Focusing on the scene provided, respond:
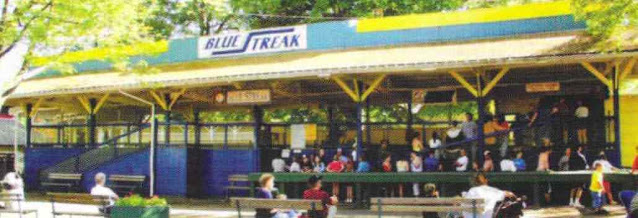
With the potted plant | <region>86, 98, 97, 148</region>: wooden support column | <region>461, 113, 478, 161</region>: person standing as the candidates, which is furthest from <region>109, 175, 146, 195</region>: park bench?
<region>461, 113, 478, 161</region>: person standing

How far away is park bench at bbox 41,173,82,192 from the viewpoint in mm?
21328

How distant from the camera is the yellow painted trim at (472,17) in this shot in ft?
54.3

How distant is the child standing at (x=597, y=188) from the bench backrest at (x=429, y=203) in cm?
409

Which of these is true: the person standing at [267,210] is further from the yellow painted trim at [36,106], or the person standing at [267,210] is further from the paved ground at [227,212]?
the yellow painted trim at [36,106]

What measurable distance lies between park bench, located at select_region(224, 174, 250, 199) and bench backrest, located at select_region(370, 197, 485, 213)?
8.62 metres

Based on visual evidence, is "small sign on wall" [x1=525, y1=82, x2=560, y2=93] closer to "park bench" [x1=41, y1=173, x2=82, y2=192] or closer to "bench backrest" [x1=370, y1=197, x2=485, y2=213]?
"bench backrest" [x1=370, y1=197, x2=485, y2=213]

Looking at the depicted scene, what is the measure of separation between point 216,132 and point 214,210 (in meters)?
6.61

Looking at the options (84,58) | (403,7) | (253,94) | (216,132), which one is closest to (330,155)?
(253,94)

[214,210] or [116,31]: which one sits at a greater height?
[116,31]

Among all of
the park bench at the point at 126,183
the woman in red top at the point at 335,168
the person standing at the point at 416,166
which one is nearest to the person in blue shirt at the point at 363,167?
the woman in red top at the point at 335,168

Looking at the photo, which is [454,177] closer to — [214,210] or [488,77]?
[488,77]

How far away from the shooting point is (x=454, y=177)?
48.6ft

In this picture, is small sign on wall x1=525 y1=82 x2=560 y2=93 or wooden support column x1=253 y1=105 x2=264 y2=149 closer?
small sign on wall x1=525 y1=82 x2=560 y2=93

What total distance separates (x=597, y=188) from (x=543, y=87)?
4.00 metres
